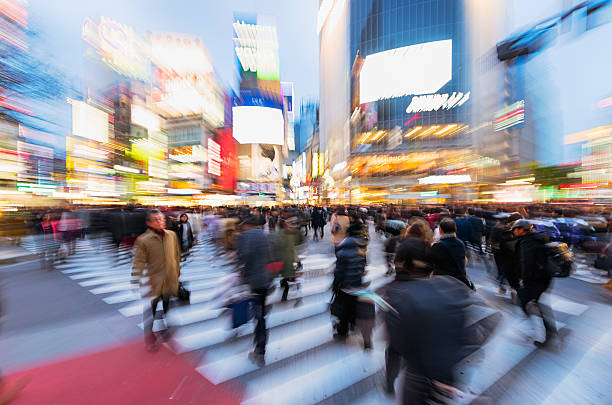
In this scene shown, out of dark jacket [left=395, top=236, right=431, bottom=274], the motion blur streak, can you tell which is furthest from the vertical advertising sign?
dark jacket [left=395, top=236, right=431, bottom=274]

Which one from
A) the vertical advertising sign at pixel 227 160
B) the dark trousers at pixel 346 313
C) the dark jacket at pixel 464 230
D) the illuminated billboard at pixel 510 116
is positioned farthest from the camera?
the vertical advertising sign at pixel 227 160

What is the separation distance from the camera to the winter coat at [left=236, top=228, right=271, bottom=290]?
305 centimetres

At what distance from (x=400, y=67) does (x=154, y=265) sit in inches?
2119

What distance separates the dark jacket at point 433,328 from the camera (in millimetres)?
1416

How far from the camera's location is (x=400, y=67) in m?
46.5

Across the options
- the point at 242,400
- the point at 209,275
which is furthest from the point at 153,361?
the point at 209,275

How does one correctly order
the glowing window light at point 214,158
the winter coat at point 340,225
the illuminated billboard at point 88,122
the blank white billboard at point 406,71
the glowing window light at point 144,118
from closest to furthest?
the winter coat at point 340,225
the illuminated billboard at point 88,122
the blank white billboard at point 406,71
the glowing window light at point 144,118
the glowing window light at point 214,158

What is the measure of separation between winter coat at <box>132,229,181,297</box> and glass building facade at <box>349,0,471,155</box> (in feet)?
155

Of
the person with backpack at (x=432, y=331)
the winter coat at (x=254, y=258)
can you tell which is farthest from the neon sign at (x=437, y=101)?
the person with backpack at (x=432, y=331)

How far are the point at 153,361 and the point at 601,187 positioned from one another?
6671cm

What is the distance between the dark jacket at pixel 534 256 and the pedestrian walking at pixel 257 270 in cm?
334

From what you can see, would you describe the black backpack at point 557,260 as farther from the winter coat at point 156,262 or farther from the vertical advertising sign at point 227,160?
the vertical advertising sign at point 227,160

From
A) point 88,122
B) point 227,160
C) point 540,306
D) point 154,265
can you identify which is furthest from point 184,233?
point 227,160

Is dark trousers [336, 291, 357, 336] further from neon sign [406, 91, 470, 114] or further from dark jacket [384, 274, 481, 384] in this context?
neon sign [406, 91, 470, 114]
